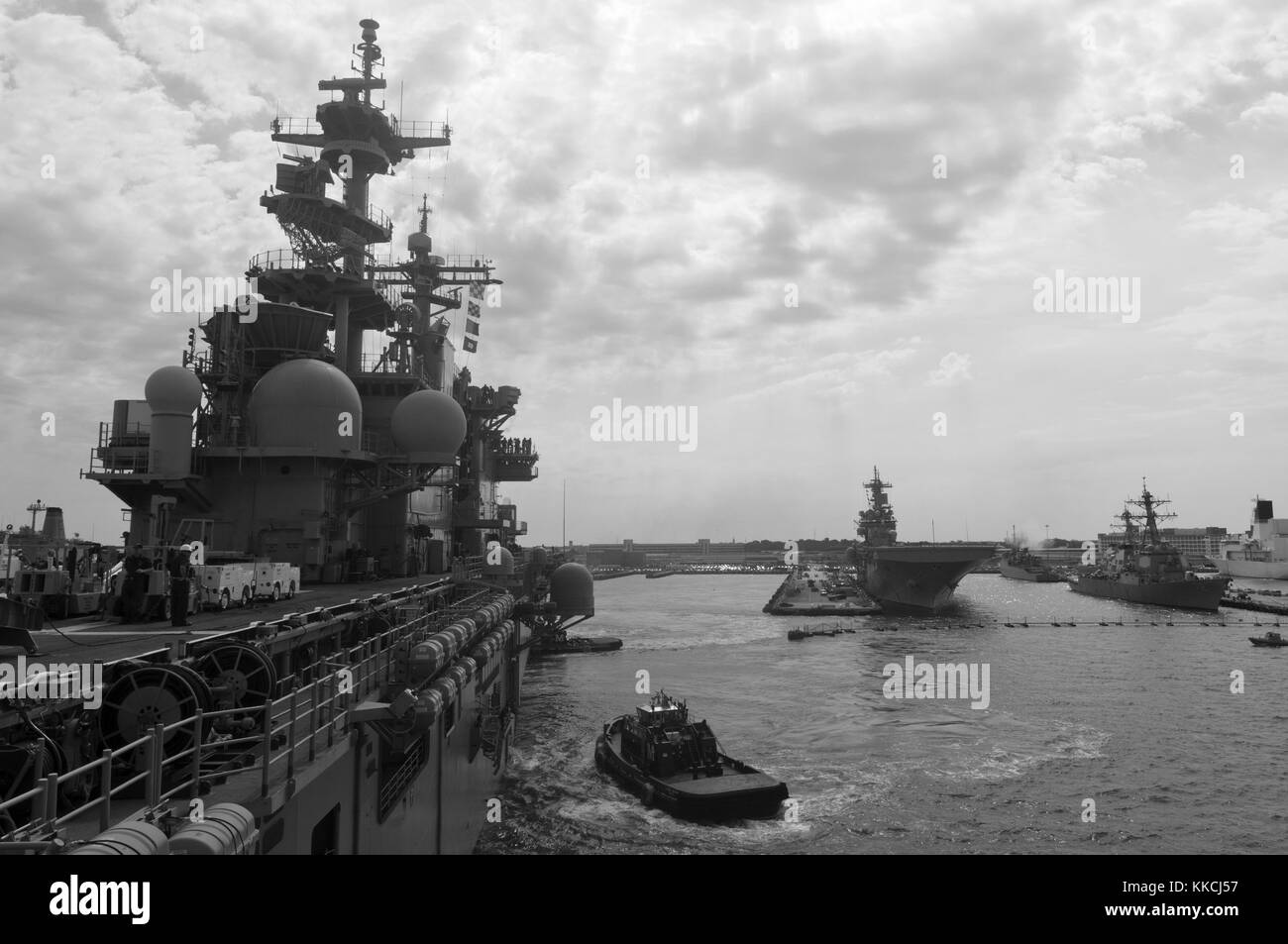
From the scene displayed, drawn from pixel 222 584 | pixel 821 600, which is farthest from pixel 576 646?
pixel 821 600

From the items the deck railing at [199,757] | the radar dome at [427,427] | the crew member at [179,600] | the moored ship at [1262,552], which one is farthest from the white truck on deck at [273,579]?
the moored ship at [1262,552]

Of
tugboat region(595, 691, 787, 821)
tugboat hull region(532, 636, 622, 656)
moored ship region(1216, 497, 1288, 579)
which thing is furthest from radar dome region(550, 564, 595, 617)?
moored ship region(1216, 497, 1288, 579)

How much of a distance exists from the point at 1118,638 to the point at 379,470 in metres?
61.2

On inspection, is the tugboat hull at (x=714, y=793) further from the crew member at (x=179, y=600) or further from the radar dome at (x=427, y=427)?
the crew member at (x=179, y=600)

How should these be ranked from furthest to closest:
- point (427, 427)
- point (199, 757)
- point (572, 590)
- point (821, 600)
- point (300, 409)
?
point (821, 600)
point (572, 590)
point (427, 427)
point (300, 409)
point (199, 757)

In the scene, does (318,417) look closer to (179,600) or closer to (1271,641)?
(179,600)

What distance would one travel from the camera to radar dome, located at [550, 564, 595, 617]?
156 feet

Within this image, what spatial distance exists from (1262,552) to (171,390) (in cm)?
19726

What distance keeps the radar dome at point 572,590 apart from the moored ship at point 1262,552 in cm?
14565

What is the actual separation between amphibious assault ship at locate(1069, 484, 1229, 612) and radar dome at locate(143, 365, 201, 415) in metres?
98.5

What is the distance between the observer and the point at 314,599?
2133 centimetres

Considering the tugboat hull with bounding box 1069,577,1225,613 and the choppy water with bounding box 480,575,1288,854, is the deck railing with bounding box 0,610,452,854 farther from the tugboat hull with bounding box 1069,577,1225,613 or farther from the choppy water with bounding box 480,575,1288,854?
the tugboat hull with bounding box 1069,577,1225,613

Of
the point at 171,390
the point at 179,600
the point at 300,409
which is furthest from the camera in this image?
the point at 300,409

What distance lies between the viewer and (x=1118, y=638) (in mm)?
64500
